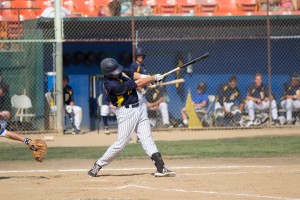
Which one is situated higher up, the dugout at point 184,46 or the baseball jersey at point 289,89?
the dugout at point 184,46

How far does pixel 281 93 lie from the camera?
73.6ft


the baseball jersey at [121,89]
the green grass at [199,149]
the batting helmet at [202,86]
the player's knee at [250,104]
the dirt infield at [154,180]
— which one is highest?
the baseball jersey at [121,89]

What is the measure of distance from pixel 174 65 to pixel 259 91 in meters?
2.74

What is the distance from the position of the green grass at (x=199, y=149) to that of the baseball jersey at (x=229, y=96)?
3289 mm

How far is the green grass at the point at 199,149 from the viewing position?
14805 mm

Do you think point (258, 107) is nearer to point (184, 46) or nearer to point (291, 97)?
point (291, 97)

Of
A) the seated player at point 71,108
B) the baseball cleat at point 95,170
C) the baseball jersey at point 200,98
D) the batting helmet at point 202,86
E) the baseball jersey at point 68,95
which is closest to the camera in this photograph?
the baseball cleat at point 95,170

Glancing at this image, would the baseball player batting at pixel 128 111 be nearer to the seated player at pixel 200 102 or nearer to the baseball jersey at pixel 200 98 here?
the seated player at pixel 200 102

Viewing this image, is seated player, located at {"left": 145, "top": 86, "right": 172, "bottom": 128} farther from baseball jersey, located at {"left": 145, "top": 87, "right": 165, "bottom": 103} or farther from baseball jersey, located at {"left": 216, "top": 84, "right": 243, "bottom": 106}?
baseball jersey, located at {"left": 216, "top": 84, "right": 243, "bottom": 106}

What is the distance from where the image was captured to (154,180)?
420 inches

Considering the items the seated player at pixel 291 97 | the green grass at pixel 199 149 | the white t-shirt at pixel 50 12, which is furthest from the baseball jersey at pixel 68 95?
the seated player at pixel 291 97

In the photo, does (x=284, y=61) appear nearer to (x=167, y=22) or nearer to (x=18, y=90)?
(x=167, y=22)

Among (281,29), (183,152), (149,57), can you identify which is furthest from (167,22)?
(183,152)

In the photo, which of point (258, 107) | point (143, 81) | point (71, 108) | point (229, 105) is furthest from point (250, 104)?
point (143, 81)
